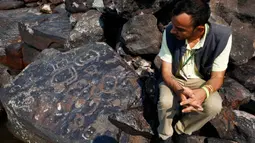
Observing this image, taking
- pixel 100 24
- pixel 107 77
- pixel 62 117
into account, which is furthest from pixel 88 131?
pixel 100 24

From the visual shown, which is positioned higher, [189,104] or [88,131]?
[189,104]

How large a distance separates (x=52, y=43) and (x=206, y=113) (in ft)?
11.7

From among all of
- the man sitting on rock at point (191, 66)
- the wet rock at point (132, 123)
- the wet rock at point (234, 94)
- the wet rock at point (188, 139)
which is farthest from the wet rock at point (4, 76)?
the wet rock at point (234, 94)

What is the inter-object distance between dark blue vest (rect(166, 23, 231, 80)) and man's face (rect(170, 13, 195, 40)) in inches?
6.2

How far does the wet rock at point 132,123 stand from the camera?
3.96 meters

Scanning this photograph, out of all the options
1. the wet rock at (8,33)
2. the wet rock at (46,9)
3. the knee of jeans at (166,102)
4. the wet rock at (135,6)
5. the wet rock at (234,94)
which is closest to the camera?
the knee of jeans at (166,102)

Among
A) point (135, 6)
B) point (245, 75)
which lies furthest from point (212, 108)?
point (135, 6)

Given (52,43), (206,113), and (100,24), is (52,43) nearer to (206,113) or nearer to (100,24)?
Answer: (100,24)

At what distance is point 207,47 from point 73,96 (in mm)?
1922

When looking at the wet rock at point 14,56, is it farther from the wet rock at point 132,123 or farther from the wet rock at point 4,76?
the wet rock at point 132,123

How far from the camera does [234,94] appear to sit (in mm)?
4320

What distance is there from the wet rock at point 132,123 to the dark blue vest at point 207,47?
800 millimetres

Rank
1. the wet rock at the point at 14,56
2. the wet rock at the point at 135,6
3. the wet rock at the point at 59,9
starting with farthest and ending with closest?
1. the wet rock at the point at 59,9
2. the wet rock at the point at 14,56
3. the wet rock at the point at 135,6

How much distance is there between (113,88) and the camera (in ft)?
14.9
